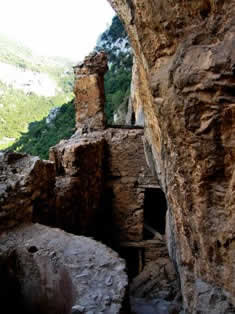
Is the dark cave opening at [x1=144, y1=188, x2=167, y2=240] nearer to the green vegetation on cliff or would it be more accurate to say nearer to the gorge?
the gorge

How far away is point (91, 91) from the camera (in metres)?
8.00

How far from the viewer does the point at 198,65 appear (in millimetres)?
2268

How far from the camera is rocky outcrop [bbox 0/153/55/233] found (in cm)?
455

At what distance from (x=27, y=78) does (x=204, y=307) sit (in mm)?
34933

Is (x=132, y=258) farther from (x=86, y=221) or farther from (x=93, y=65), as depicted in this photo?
(x=93, y=65)

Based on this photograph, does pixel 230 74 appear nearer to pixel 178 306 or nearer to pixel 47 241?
pixel 47 241

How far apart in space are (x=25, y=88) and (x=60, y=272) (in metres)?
32.9

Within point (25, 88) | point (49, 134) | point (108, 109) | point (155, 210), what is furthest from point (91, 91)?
point (25, 88)

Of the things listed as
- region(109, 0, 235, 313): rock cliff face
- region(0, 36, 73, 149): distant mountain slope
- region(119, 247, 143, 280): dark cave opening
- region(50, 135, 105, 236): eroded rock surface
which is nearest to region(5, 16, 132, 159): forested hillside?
region(0, 36, 73, 149): distant mountain slope

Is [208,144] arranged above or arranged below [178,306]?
above

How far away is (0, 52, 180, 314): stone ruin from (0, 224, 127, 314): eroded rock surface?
10 mm

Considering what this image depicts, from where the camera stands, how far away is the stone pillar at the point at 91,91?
793 centimetres

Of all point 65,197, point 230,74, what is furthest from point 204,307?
point 65,197

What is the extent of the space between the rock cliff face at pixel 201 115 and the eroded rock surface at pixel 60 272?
850 mm
